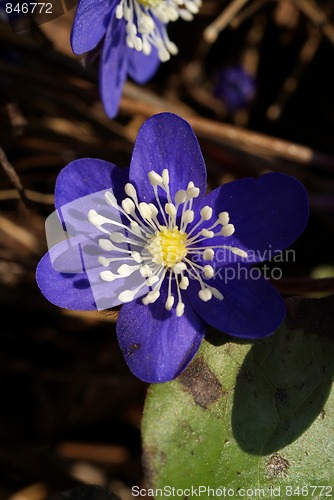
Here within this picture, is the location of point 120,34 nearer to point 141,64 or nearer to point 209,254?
point 141,64

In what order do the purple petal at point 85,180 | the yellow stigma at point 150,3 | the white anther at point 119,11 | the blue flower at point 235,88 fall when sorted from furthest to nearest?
1. the blue flower at point 235,88
2. the yellow stigma at point 150,3
3. the white anther at point 119,11
4. the purple petal at point 85,180

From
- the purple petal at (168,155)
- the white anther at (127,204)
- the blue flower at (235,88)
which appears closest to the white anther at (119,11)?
the purple petal at (168,155)

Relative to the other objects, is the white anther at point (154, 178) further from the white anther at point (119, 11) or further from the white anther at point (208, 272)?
the white anther at point (119, 11)

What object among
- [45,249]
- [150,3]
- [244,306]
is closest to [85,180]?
[244,306]

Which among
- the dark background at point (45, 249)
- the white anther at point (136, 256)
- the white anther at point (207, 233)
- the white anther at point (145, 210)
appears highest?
the white anther at point (145, 210)

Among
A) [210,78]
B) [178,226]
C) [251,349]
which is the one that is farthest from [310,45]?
[251,349]

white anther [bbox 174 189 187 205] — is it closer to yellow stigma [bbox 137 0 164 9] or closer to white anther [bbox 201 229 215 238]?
white anther [bbox 201 229 215 238]

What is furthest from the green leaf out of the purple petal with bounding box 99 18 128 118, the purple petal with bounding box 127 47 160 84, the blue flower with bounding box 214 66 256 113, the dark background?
the blue flower with bounding box 214 66 256 113
